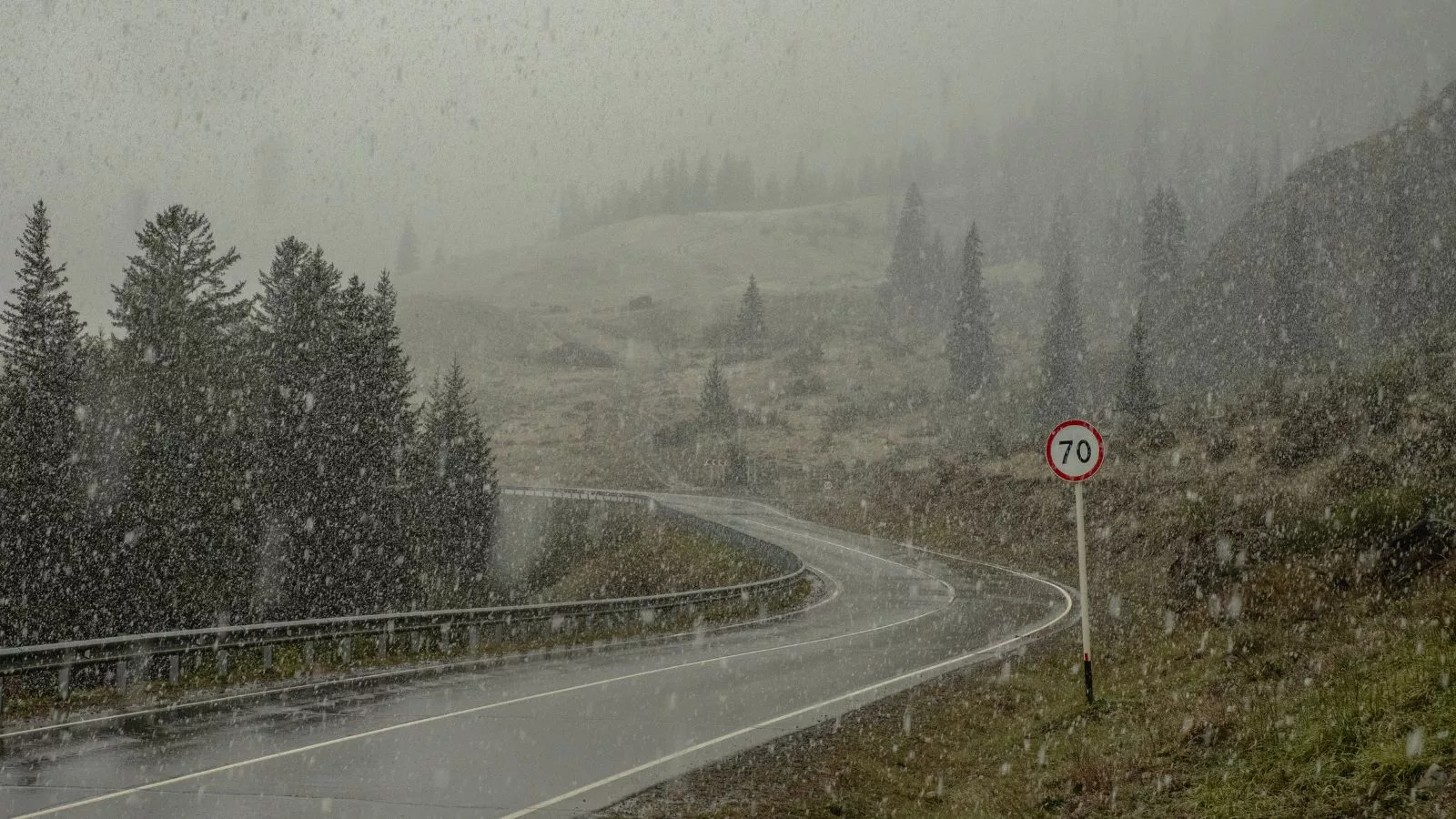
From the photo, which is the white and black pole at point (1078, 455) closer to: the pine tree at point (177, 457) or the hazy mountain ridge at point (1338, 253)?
the pine tree at point (177, 457)

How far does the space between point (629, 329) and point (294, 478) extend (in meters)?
109

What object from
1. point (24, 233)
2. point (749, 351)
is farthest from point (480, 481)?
point (749, 351)

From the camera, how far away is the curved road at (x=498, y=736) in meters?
8.59

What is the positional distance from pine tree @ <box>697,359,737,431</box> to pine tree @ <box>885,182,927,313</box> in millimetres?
47824

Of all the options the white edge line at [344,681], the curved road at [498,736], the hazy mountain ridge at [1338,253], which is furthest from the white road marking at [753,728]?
the hazy mountain ridge at [1338,253]

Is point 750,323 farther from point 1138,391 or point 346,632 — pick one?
point 346,632

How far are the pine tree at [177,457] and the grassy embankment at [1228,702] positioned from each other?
Answer: 26556 mm

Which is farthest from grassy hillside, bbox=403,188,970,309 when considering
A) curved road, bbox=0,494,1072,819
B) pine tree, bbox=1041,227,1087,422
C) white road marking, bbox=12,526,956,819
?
curved road, bbox=0,494,1072,819

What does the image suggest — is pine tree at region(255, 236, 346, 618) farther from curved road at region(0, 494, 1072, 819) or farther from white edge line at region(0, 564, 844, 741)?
curved road at region(0, 494, 1072, 819)

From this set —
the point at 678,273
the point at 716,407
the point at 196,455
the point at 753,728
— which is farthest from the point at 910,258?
the point at 753,728

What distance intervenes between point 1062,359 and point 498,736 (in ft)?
219

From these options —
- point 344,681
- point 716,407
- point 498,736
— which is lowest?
point 344,681

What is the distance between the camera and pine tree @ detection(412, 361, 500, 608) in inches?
1715

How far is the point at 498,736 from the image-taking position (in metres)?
11.3
